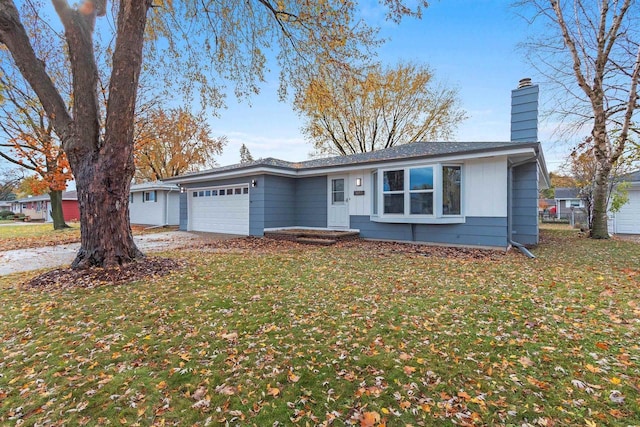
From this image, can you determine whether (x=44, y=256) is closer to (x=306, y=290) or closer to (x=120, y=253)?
(x=120, y=253)

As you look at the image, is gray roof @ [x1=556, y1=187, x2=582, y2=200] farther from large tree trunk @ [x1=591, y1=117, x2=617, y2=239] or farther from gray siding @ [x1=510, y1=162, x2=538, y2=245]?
gray siding @ [x1=510, y1=162, x2=538, y2=245]

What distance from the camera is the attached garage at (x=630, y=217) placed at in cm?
1332

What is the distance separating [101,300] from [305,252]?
15.3 ft

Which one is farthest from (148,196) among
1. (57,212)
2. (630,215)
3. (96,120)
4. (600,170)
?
(630,215)

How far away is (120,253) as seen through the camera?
561cm

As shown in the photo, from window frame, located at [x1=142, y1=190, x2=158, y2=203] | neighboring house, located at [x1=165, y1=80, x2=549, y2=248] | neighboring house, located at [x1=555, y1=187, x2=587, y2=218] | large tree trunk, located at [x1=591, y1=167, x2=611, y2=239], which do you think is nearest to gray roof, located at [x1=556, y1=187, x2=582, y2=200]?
neighboring house, located at [x1=555, y1=187, x2=587, y2=218]

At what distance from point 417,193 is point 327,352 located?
21.6 feet

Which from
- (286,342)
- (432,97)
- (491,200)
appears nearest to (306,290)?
(286,342)

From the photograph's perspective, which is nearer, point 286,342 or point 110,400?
point 110,400

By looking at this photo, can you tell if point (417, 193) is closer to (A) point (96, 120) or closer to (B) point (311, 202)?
(B) point (311, 202)

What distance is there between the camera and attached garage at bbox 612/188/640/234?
43.7 feet

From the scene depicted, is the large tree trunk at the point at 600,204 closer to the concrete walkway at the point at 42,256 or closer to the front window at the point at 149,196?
the concrete walkway at the point at 42,256

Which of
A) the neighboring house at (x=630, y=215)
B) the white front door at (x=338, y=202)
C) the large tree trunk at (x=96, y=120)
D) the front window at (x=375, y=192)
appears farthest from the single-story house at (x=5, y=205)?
the neighboring house at (x=630, y=215)

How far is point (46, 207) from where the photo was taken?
100 ft
